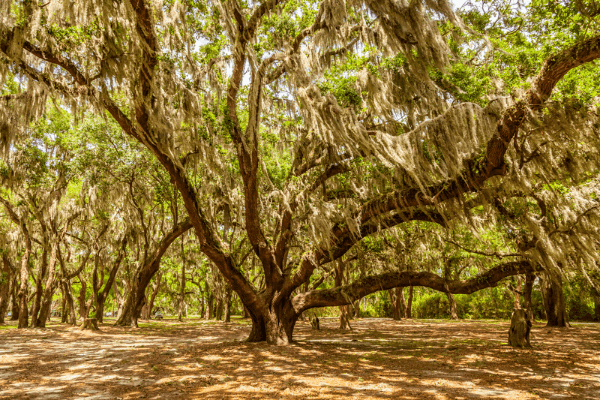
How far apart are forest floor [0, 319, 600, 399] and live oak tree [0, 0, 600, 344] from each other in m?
1.52

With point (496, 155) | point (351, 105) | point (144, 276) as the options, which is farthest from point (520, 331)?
point (144, 276)

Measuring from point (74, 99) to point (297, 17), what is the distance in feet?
16.2

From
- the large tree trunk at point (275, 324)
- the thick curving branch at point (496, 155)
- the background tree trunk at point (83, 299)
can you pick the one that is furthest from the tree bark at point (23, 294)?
the thick curving branch at point (496, 155)

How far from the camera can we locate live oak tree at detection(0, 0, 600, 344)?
5645 millimetres

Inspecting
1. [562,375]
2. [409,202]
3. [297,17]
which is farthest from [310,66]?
[562,375]

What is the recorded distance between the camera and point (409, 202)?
7.20 metres

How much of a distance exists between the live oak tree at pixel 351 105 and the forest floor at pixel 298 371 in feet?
4.99

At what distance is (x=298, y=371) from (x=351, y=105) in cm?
522

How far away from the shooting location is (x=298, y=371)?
6.17 m

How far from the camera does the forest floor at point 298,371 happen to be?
4.86m

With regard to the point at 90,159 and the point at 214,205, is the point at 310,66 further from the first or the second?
the point at 90,159

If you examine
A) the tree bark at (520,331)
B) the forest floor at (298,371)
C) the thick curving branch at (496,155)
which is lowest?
the forest floor at (298,371)

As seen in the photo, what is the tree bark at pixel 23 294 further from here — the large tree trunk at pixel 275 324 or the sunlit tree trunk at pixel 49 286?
the large tree trunk at pixel 275 324

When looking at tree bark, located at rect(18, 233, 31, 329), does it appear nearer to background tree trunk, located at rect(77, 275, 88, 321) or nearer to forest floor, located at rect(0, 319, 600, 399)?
background tree trunk, located at rect(77, 275, 88, 321)
